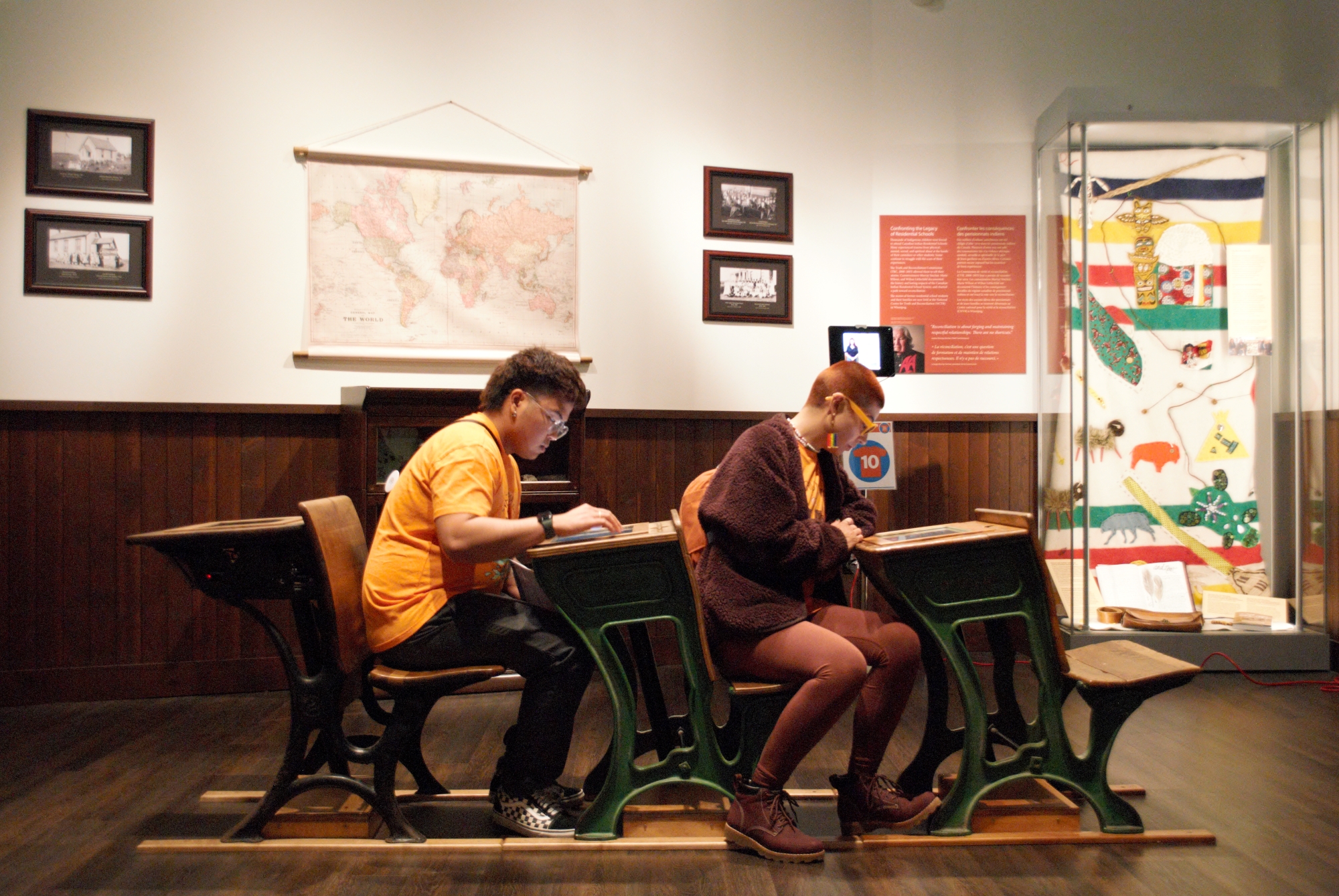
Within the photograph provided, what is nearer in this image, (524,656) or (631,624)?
(524,656)

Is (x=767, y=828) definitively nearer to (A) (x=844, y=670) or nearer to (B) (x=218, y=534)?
(A) (x=844, y=670)

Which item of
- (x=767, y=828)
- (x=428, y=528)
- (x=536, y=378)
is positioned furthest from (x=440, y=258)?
(x=767, y=828)

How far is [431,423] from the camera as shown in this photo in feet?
12.0

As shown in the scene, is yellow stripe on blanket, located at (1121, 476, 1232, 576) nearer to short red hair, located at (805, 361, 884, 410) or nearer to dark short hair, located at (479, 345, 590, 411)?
short red hair, located at (805, 361, 884, 410)

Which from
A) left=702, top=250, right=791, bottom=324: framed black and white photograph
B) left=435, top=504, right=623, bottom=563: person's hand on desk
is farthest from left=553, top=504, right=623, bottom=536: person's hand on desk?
left=702, top=250, right=791, bottom=324: framed black and white photograph

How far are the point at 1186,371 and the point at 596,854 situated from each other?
398 cm

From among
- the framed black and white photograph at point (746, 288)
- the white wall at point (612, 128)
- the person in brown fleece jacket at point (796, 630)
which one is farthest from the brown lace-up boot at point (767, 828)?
the framed black and white photograph at point (746, 288)

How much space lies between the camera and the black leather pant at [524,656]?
2240 millimetres

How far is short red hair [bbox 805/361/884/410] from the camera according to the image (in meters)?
2.46

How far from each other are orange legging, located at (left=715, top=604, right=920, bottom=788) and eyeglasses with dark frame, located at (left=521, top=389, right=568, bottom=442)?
0.77 m

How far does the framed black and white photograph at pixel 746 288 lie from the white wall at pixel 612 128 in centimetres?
7

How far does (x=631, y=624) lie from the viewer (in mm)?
2383

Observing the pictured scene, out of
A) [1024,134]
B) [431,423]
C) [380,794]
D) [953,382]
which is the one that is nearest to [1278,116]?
[1024,134]

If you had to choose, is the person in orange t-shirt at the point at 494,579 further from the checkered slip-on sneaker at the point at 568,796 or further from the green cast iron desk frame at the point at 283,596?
the green cast iron desk frame at the point at 283,596
